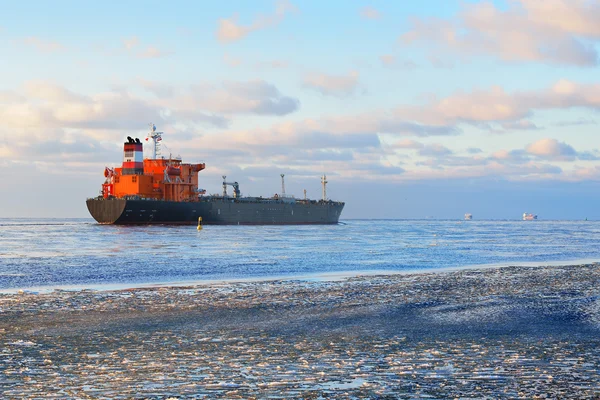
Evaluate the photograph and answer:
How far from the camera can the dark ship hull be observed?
291 ft

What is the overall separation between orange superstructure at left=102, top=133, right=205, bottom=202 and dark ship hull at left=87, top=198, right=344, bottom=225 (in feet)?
7.94

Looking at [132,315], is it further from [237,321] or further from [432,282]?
[432,282]

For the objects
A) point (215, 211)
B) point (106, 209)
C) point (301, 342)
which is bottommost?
point (301, 342)

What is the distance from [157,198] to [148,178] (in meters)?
3.25

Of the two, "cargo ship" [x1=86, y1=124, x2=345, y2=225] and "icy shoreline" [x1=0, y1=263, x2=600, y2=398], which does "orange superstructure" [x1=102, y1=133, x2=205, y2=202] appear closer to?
"cargo ship" [x1=86, y1=124, x2=345, y2=225]

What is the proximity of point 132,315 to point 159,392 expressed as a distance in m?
6.87

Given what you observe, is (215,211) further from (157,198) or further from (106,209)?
(106,209)

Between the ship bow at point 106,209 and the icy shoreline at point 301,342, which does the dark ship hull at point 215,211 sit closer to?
the ship bow at point 106,209

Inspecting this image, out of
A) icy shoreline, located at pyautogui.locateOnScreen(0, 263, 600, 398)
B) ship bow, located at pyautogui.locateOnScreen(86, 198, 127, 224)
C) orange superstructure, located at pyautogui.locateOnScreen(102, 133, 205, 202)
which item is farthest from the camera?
orange superstructure, located at pyautogui.locateOnScreen(102, 133, 205, 202)

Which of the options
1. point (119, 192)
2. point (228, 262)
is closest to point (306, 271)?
point (228, 262)

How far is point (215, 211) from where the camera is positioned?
99.1 metres

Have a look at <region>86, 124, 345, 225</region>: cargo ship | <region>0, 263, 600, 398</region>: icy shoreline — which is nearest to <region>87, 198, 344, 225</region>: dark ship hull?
<region>86, 124, 345, 225</region>: cargo ship

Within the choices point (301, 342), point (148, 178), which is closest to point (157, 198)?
point (148, 178)

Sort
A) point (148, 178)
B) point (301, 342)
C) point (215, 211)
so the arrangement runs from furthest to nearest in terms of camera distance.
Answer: point (215, 211)
point (148, 178)
point (301, 342)
